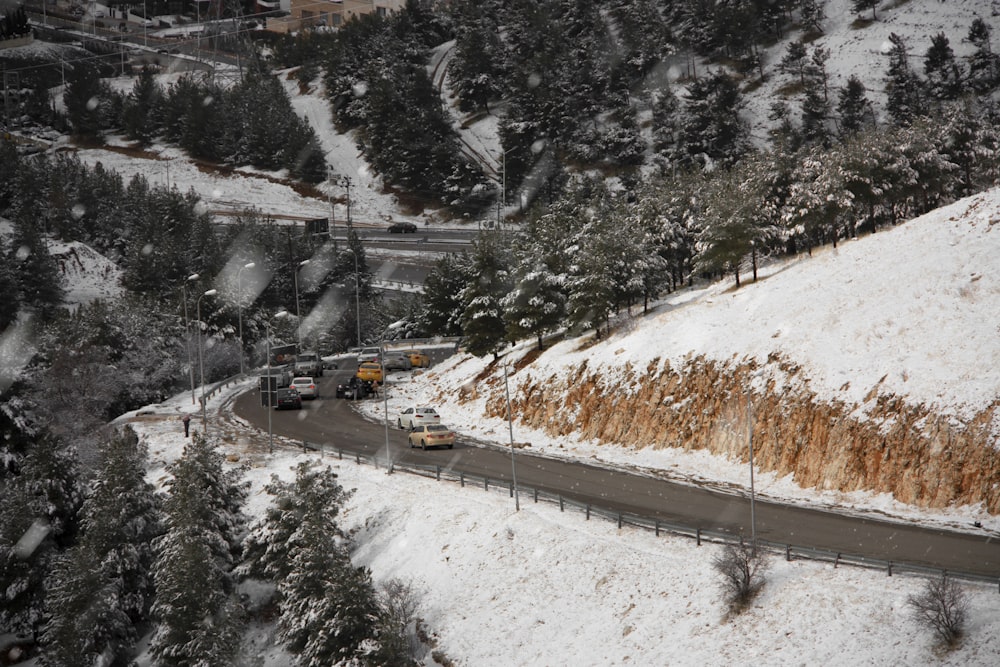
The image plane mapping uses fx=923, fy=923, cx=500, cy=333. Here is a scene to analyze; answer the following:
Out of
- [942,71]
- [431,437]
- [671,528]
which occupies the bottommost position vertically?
[431,437]

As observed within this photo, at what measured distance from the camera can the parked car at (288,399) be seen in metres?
60.3

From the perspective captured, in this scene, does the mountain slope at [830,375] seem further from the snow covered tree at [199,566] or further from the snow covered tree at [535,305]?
the snow covered tree at [199,566]

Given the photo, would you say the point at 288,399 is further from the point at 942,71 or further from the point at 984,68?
the point at 984,68

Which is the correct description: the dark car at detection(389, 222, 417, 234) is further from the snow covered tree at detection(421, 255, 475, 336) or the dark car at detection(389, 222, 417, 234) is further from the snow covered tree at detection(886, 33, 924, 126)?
the snow covered tree at detection(886, 33, 924, 126)

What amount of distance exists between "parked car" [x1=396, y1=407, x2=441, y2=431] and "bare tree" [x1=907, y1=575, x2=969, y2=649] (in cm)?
3108

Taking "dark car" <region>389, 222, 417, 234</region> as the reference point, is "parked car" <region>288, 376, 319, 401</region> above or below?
below

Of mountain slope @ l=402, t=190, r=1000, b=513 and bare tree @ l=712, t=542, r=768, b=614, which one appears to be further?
mountain slope @ l=402, t=190, r=1000, b=513

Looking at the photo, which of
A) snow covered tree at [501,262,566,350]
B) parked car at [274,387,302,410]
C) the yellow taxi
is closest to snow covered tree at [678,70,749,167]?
the yellow taxi

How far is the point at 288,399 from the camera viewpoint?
6078 centimetres

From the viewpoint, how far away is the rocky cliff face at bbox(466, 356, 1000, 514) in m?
31.5

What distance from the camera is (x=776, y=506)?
33.4m

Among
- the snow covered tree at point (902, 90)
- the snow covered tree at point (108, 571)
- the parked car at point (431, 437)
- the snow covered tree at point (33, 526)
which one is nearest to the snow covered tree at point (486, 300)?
the parked car at point (431, 437)

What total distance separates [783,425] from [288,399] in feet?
113

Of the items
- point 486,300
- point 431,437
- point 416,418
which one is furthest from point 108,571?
point 486,300
